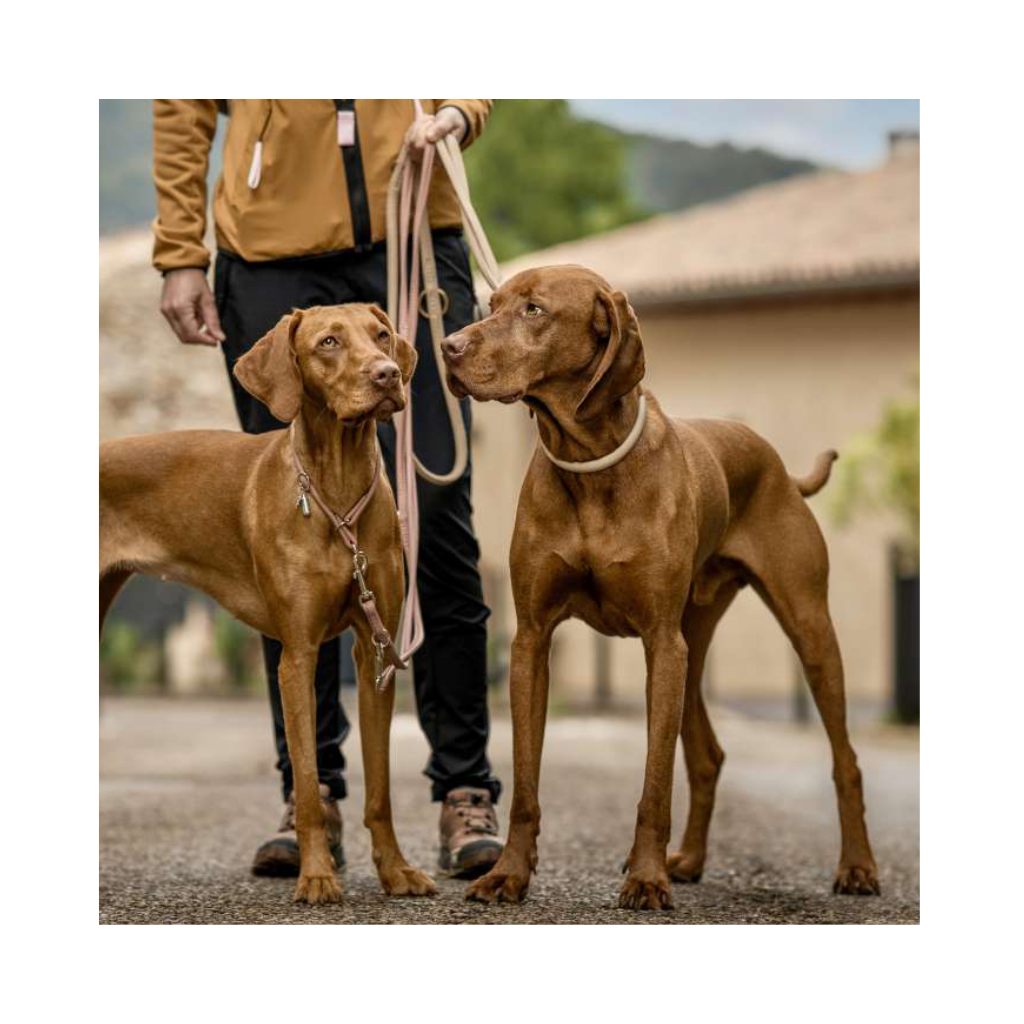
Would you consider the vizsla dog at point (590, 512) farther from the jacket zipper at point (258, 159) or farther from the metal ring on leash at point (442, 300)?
the jacket zipper at point (258, 159)

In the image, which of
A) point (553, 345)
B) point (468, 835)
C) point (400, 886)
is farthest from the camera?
point (468, 835)

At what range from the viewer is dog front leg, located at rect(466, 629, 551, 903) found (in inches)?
165

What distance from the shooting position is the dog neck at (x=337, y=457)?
13.8 ft

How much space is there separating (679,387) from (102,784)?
13555 mm

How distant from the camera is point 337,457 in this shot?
4.20 meters

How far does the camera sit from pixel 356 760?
1006 cm

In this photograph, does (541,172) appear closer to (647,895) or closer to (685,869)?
(685,869)

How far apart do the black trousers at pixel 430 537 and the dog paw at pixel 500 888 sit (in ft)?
2.43

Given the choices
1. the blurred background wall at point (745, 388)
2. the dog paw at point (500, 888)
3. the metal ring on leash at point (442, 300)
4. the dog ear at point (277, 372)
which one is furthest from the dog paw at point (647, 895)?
the blurred background wall at point (745, 388)

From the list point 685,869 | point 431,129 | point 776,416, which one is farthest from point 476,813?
point 776,416

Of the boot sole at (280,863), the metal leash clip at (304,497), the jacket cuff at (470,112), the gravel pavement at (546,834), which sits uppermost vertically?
the jacket cuff at (470,112)

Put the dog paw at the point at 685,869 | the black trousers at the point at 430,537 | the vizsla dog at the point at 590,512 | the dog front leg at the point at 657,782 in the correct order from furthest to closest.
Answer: the dog paw at the point at 685,869 < the black trousers at the point at 430,537 < the dog front leg at the point at 657,782 < the vizsla dog at the point at 590,512

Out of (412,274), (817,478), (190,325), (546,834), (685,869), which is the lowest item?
(546,834)

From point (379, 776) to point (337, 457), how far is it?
32.1 inches
